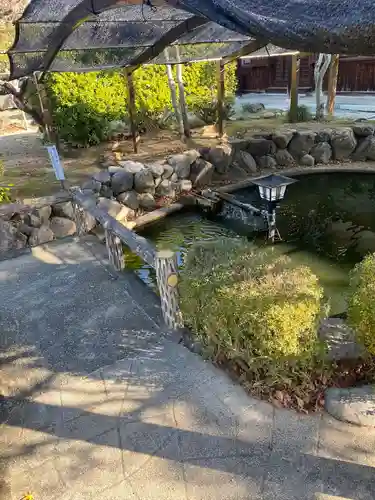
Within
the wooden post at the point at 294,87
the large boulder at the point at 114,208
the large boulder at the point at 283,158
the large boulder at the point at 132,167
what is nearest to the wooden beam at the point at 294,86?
the wooden post at the point at 294,87

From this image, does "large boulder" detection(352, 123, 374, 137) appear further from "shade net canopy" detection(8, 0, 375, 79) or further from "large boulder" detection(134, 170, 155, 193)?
"large boulder" detection(134, 170, 155, 193)

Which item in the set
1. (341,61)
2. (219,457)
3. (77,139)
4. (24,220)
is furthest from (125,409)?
(341,61)

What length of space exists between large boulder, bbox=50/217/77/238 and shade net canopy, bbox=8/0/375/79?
2913 millimetres

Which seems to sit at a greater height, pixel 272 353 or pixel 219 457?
pixel 272 353

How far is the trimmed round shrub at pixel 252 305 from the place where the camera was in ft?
9.82

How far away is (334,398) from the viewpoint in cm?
299

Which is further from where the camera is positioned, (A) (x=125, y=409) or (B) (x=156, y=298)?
(B) (x=156, y=298)

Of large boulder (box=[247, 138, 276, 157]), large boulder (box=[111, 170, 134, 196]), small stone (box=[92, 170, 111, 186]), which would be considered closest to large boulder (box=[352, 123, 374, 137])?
large boulder (box=[247, 138, 276, 157])

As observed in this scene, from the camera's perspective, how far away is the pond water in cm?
594

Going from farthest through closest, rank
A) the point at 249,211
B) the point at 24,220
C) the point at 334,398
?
the point at 249,211 → the point at 24,220 → the point at 334,398

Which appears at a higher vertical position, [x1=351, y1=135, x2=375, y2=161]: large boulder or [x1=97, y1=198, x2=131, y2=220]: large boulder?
[x1=351, y1=135, x2=375, y2=161]: large boulder

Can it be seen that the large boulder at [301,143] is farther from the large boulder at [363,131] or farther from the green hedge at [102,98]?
the green hedge at [102,98]

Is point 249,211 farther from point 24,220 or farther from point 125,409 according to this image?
point 125,409

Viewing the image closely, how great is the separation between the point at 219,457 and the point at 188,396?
60 centimetres
